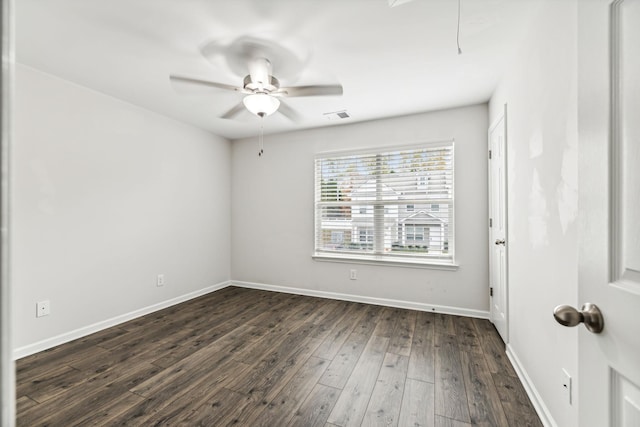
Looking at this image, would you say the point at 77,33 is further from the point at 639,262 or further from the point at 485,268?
the point at 485,268

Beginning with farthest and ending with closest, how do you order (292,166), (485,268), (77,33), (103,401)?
1. (292,166)
2. (485,268)
3. (77,33)
4. (103,401)

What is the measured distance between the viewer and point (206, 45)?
2025 mm

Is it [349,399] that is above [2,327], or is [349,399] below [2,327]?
below

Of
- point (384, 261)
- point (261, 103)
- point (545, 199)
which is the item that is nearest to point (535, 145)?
point (545, 199)

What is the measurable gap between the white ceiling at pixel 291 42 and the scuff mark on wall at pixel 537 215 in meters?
1.08

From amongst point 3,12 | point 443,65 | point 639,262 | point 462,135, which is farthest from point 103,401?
point 462,135

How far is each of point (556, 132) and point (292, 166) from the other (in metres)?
3.19

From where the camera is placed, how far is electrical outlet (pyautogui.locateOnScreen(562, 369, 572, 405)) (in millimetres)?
1331

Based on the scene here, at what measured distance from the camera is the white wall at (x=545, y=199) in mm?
1337

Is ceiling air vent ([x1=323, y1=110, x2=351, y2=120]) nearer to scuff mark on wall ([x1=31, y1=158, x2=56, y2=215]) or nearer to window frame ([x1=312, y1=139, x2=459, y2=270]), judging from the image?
window frame ([x1=312, y1=139, x2=459, y2=270])

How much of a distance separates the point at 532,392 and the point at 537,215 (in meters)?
1.13

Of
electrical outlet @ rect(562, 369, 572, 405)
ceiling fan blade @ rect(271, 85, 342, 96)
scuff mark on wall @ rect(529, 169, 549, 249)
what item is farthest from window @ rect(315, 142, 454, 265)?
electrical outlet @ rect(562, 369, 572, 405)

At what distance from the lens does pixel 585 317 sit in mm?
688

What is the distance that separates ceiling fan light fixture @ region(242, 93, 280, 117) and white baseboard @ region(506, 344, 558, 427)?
2.63 m
